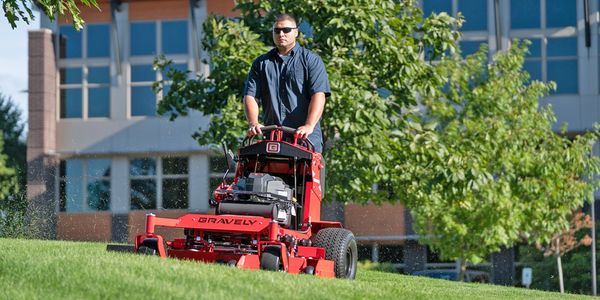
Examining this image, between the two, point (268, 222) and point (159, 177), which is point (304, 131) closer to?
point (268, 222)

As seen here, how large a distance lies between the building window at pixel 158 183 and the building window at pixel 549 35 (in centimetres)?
1476

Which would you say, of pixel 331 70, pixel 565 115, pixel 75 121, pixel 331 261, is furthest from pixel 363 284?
pixel 75 121

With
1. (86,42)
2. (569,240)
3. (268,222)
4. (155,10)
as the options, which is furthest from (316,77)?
(86,42)

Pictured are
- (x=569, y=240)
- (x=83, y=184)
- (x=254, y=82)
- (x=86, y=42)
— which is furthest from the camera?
(x=83, y=184)

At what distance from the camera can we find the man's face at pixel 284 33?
12000 millimetres

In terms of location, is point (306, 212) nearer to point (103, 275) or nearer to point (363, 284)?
point (363, 284)

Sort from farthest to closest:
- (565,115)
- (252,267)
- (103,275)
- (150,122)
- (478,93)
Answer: (150,122), (565,115), (478,93), (252,267), (103,275)

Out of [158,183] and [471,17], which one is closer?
[471,17]

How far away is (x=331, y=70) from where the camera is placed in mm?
20141

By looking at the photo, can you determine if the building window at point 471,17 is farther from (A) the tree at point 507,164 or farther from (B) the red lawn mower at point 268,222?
(B) the red lawn mower at point 268,222

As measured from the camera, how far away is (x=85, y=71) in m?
54.7

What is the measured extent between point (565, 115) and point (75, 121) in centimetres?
2040


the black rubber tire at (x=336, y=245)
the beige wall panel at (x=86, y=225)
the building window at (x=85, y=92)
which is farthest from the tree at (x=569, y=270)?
the black rubber tire at (x=336, y=245)

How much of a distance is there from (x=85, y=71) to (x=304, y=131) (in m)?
43.9
